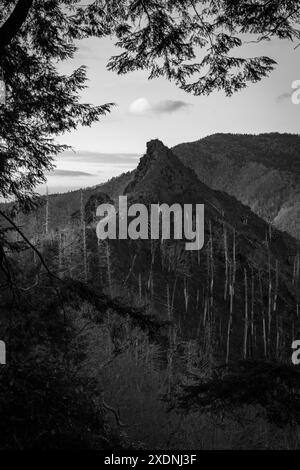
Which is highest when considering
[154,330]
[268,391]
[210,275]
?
[154,330]

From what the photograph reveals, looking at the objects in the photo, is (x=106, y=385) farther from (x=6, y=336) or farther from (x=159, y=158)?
(x=159, y=158)

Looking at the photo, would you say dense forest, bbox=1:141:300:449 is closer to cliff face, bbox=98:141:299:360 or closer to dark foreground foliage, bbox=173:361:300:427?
dark foreground foliage, bbox=173:361:300:427

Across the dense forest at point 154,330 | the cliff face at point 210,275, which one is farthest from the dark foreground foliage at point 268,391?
the cliff face at point 210,275

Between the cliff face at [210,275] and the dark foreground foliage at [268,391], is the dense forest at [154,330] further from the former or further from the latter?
the cliff face at [210,275]

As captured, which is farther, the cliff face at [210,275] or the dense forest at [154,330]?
the cliff face at [210,275]

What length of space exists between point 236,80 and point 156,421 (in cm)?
870

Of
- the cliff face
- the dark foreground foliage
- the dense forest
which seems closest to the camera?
the dense forest

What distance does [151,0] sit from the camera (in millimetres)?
5879

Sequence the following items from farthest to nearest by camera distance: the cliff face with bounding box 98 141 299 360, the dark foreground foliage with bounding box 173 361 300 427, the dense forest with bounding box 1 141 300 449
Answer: the cliff face with bounding box 98 141 299 360
the dark foreground foliage with bounding box 173 361 300 427
the dense forest with bounding box 1 141 300 449

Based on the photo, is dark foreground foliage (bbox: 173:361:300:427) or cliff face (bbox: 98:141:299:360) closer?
dark foreground foliage (bbox: 173:361:300:427)

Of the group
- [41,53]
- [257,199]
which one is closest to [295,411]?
[41,53]

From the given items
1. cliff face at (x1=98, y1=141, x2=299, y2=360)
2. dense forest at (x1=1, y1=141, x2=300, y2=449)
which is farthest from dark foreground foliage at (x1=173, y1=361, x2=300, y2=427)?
cliff face at (x1=98, y1=141, x2=299, y2=360)

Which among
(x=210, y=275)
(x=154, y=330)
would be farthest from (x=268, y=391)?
(x=210, y=275)

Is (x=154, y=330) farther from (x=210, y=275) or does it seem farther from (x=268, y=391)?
(x=210, y=275)
